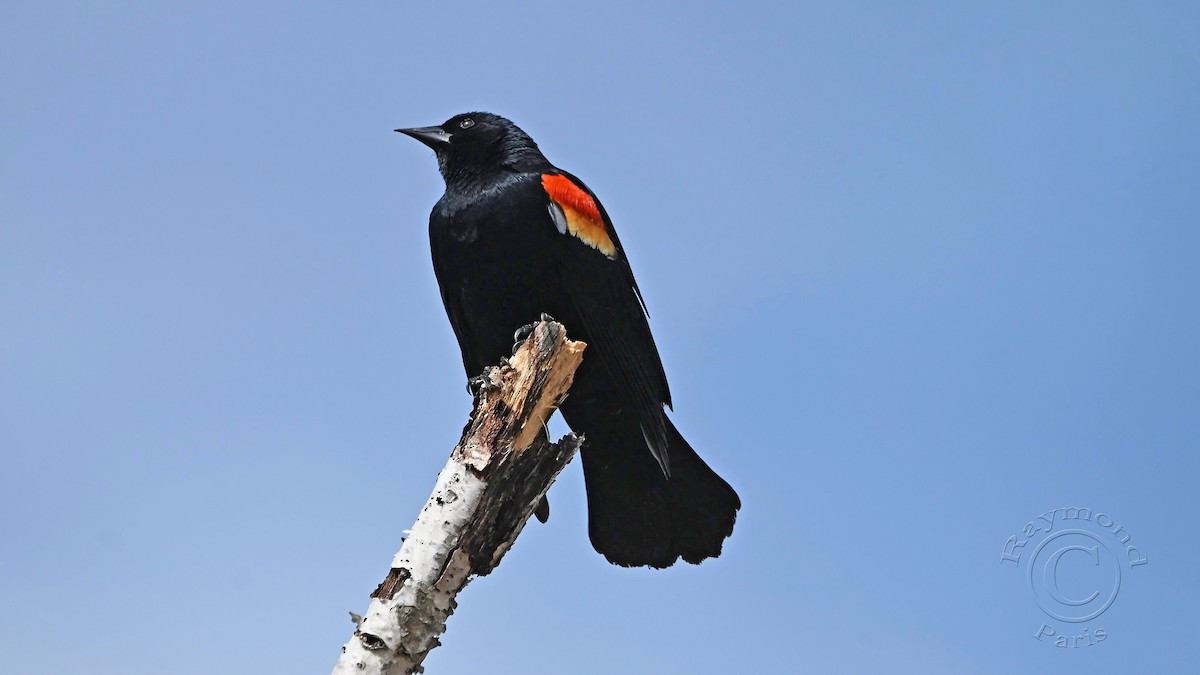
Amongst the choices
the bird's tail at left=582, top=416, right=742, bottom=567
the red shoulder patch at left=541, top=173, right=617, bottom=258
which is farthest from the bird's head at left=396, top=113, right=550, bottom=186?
the bird's tail at left=582, top=416, right=742, bottom=567

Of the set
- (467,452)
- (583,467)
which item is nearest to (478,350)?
(583,467)

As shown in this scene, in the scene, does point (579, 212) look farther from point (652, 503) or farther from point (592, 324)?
point (652, 503)

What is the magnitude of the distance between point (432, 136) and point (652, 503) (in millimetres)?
2856

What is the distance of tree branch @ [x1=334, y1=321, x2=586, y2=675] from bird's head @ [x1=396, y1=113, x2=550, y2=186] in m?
1.75

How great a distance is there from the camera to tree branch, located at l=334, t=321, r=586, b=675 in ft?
11.7

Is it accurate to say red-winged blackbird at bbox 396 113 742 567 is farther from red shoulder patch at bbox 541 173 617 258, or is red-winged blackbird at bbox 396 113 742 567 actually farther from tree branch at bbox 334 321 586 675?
tree branch at bbox 334 321 586 675

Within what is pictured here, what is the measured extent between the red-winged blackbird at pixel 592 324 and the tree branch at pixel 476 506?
1.04 m

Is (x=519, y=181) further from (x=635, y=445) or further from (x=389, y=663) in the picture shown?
(x=389, y=663)

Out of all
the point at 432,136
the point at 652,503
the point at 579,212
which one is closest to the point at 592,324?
the point at 579,212

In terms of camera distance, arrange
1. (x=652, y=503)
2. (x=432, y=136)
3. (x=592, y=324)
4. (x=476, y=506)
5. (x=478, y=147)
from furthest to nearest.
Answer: (x=432, y=136)
(x=478, y=147)
(x=652, y=503)
(x=592, y=324)
(x=476, y=506)

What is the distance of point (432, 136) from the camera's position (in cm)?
653

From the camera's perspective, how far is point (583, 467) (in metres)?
6.05

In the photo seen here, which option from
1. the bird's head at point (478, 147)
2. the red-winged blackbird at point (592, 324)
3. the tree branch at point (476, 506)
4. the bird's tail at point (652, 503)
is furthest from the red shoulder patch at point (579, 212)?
the tree branch at point (476, 506)

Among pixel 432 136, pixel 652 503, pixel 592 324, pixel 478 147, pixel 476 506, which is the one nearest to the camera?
pixel 476 506
